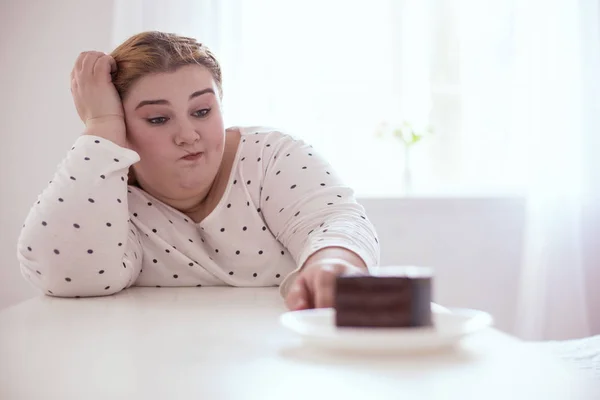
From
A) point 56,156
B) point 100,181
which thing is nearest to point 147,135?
point 100,181

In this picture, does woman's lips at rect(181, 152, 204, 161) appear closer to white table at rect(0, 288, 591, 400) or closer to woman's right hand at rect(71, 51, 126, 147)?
woman's right hand at rect(71, 51, 126, 147)

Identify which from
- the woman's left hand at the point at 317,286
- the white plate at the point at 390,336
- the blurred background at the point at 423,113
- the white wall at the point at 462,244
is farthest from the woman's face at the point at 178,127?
the white wall at the point at 462,244

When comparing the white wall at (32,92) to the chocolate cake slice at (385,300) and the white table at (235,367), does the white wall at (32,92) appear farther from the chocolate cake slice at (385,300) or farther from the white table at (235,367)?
the chocolate cake slice at (385,300)

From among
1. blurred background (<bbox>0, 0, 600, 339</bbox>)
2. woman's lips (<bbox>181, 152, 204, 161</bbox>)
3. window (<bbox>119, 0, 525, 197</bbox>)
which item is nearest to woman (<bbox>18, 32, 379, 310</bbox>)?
woman's lips (<bbox>181, 152, 204, 161</bbox>)

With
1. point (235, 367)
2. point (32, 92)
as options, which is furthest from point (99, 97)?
point (32, 92)

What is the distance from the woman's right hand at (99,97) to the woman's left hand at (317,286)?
571 mm

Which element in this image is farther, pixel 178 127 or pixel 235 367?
pixel 178 127

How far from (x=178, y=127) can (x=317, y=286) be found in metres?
0.55

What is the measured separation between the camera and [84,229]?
1.20 m

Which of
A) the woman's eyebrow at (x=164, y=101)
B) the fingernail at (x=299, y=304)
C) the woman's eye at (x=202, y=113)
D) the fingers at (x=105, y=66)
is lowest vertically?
the fingernail at (x=299, y=304)

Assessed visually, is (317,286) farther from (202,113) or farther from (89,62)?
(89,62)

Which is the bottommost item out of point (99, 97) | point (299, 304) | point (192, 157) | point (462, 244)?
point (462, 244)

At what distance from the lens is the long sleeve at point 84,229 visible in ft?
3.86

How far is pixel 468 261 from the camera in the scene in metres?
2.80
